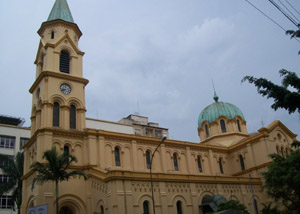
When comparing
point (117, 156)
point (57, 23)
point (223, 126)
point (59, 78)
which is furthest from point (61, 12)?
point (223, 126)

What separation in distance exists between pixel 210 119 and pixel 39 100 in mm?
28756

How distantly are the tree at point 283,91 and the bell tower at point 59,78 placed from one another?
25735 mm

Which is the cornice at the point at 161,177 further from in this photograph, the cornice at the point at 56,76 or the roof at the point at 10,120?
the roof at the point at 10,120

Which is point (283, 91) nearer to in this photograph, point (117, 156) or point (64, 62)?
point (117, 156)

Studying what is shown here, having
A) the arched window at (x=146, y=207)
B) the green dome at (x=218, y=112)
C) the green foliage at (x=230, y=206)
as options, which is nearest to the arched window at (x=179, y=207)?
the arched window at (x=146, y=207)

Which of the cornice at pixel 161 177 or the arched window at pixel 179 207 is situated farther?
the arched window at pixel 179 207

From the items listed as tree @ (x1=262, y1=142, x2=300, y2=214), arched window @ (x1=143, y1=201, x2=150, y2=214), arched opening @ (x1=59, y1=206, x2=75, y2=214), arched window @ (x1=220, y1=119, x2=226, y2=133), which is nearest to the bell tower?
arched opening @ (x1=59, y1=206, x2=75, y2=214)

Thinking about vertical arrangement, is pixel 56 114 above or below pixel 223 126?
below

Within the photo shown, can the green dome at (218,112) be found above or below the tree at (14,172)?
above

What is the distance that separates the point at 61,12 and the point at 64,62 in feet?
25.3

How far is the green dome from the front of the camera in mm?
56000

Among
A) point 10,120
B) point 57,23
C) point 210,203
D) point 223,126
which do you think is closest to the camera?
point 210,203

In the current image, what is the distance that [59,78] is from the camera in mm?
40062

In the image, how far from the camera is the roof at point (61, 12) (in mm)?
44519
